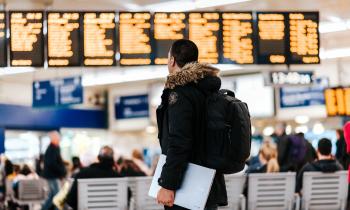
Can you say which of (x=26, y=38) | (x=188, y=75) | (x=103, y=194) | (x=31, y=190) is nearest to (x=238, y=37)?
(x=26, y=38)

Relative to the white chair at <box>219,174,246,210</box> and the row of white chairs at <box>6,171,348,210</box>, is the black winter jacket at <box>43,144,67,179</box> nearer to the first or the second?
the row of white chairs at <box>6,171,348,210</box>

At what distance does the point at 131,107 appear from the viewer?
25.9 meters

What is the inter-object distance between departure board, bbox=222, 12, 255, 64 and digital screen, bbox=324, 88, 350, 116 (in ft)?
22.8

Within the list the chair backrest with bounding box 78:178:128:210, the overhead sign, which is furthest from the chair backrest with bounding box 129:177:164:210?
the overhead sign

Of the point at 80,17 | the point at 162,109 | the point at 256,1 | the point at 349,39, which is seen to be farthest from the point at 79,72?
the point at 162,109

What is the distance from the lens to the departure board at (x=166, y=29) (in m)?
10.5

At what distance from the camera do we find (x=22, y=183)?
14078 mm

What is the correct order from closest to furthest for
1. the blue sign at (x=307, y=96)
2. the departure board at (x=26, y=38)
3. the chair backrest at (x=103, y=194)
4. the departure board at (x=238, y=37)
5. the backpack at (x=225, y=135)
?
the backpack at (x=225, y=135) < the chair backrest at (x=103, y=194) < the departure board at (x=26, y=38) < the departure board at (x=238, y=37) < the blue sign at (x=307, y=96)

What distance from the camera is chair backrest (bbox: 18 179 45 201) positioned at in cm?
1409

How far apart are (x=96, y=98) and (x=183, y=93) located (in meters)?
23.7

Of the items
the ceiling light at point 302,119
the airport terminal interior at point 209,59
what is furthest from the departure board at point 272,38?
the ceiling light at point 302,119

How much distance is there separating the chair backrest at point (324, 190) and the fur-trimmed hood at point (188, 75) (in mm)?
5880

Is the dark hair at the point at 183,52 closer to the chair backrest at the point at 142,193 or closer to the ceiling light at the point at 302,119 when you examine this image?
the chair backrest at the point at 142,193

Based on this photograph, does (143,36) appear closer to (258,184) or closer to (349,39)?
(258,184)
